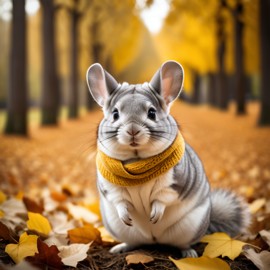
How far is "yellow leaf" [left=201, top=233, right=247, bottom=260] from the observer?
226cm

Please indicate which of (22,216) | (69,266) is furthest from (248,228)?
(22,216)

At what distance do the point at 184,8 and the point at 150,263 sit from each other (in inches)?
232

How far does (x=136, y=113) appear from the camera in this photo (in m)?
1.95

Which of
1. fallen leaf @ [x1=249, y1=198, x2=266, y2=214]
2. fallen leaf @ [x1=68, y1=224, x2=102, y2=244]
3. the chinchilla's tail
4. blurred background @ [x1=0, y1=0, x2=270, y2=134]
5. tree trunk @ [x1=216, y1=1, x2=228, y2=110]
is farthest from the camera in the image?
tree trunk @ [x1=216, y1=1, x2=228, y2=110]

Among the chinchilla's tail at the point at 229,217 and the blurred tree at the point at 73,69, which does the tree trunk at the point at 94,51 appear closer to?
the blurred tree at the point at 73,69

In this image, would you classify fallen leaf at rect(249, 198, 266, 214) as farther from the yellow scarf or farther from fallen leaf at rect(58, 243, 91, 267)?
fallen leaf at rect(58, 243, 91, 267)

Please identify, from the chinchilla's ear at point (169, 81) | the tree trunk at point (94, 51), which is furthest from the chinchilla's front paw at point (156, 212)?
the tree trunk at point (94, 51)

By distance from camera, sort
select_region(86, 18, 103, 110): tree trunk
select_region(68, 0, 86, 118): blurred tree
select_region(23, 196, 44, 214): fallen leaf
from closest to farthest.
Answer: select_region(23, 196, 44, 214): fallen leaf, select_region(68, 0, 86, 118): blurred tree, select_region(86, 18, 103, 110): tree trunk

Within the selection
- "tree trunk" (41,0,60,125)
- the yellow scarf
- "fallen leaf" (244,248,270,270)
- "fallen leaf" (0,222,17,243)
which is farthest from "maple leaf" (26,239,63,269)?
"tree trunk" (41,0,60,125)

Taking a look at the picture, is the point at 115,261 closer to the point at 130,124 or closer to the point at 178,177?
the point at 178,177

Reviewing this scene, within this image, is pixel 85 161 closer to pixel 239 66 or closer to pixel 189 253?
pixel 189 253

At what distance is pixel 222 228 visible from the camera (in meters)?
2.68

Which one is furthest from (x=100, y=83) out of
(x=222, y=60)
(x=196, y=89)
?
(x=196, y=89)

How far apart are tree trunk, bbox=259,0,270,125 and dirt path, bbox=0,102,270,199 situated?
236 millimetres
